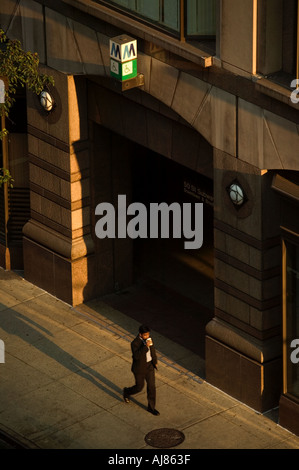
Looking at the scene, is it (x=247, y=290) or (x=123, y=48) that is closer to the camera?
(x=247, y=290)

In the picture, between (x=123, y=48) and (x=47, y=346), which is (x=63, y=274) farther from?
(x=123, y=48)

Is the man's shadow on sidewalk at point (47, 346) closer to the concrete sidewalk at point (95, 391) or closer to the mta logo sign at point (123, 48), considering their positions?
the concrete sidewalk at point (95, 391)

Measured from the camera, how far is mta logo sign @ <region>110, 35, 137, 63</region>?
24328 mm

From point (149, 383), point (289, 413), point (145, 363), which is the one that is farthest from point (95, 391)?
point (289, 413)

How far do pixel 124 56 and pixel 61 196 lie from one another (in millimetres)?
5020

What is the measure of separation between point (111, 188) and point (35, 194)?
186 centimetres

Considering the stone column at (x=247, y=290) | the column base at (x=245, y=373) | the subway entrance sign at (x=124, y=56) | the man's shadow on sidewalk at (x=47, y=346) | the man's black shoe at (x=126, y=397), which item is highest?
the subway entrance sign at (x=124, y=56)

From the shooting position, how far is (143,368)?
24.0m

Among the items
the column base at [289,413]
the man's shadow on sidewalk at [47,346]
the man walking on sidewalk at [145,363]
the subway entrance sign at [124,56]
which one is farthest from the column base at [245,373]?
the subway entrance sign at [124,56]

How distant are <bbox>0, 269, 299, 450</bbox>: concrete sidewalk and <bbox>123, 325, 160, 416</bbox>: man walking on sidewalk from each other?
48cm

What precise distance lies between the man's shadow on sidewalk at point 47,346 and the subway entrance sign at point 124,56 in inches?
238

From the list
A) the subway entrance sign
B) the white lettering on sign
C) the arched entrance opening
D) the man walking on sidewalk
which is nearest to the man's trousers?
the man walking on sidewalk

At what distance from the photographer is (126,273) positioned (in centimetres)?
2975

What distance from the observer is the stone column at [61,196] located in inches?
1092
